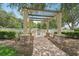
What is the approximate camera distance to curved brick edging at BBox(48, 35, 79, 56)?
3.34 metres

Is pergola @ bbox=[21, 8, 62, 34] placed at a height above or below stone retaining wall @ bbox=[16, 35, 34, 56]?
above

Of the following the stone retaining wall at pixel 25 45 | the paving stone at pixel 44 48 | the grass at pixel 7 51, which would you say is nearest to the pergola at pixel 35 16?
the stone retaining wall at pixel 25 45

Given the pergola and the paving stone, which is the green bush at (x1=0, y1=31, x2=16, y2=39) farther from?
the paving stone

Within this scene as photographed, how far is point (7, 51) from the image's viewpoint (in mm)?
3373

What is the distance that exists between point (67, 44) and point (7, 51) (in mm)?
1088

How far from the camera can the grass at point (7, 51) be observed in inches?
132

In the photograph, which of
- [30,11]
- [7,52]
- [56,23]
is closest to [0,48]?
[7,52]

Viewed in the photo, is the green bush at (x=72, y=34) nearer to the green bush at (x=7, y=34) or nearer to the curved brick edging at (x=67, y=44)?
the curved brick edging at (x=67, y=44)

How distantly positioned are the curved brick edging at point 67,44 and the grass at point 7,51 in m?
0.69

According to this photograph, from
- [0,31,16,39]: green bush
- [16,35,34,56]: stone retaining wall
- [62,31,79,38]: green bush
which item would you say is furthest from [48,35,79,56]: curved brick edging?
[0,31,16,39]: green bush

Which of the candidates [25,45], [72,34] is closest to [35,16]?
[25,45]

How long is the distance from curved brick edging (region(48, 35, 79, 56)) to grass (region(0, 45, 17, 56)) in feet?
2.28

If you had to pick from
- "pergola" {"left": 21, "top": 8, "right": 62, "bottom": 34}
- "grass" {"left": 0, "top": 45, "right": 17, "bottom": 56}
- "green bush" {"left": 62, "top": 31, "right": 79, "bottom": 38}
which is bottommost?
"grass" {"left": 0, "top": 45, "right": 17, "bottom": 56}

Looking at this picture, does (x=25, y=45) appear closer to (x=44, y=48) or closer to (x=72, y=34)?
(x=44, y=48)
